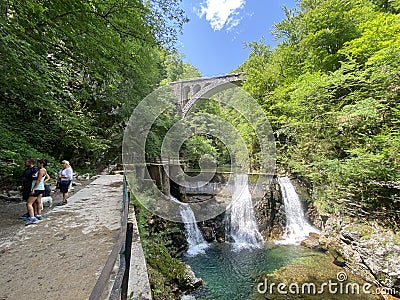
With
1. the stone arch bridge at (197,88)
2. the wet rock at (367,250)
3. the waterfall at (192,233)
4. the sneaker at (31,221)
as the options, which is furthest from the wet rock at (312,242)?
the stone arch bridge at (197,88)

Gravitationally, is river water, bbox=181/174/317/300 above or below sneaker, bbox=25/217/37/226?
below

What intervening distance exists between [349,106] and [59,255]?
8197mm

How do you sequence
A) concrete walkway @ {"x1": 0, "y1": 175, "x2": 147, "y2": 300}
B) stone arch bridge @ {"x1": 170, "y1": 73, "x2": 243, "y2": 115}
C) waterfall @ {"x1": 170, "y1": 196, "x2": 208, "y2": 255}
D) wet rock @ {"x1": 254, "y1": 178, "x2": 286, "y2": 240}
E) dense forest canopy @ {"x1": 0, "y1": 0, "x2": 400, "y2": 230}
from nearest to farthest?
concrete walkway @ {"x1": 0, "y1": 175, "x2": 147, "y2": 300}
dense forest canopy @ {"x1": 0, "y1": 0, "x2": 400, "y2": 230}
waterfall @ {"x1": 170, "y1": 196, "x2": 208, "y2": 255}
wet rock @ {"x1": 254, "y1": 178, "x2": 286, "y2": 240}
stone arch bridge @ {"x1": 170, "y1": 73, "x2": 243, "y2": 115}

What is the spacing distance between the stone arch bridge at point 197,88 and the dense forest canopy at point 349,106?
9.62 m

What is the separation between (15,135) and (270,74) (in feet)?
43.6

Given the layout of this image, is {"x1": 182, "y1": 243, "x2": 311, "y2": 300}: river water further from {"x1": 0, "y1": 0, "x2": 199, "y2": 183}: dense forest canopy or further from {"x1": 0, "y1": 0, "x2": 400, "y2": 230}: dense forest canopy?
{"x1": 0, "y1": 0, "x2": 199, "y2": 183}: dense forest canopy

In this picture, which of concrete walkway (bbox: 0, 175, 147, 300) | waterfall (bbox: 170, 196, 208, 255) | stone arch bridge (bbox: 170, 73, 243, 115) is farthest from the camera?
stone arch bridge (bbox: 170, 73, 243, 115)

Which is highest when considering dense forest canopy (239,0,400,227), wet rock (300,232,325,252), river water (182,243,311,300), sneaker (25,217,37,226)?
dense forest canopy (239,0,400,227)

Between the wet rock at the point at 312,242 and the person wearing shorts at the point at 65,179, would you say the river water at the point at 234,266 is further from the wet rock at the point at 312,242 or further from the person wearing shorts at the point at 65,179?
the person wearing shorts at the point at 65,179

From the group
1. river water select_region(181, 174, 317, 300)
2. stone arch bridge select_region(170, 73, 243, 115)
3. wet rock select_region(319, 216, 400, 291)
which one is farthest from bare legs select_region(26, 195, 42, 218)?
stone arch bridge select_region(170, 73, 243, 115)

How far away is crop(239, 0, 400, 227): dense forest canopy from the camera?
621 centimetres

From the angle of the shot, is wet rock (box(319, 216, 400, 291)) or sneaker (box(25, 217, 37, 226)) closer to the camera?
sneaker (box(25, 217, 37, 226))

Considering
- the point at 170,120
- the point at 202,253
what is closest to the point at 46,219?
the point at 202,253

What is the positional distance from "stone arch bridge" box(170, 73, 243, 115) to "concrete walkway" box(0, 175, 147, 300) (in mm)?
18252
